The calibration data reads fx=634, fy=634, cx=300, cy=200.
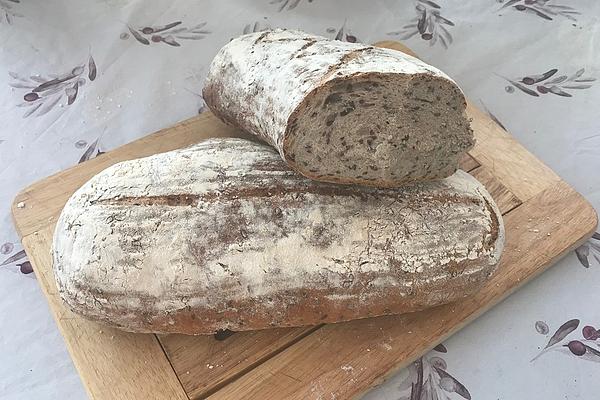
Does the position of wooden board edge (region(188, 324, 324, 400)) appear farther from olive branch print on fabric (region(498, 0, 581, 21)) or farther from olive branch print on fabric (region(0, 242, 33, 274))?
olive branch print on fabric (region(498, 0, 581, 21))

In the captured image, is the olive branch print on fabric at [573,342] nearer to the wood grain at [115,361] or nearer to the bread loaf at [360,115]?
the bread loaf at [360,115]

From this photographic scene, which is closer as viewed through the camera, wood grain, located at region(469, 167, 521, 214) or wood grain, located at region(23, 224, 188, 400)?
wood grain, located at region(23, 224, 188, 400)

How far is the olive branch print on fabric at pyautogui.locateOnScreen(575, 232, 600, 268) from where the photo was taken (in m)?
1.52

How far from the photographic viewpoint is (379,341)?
1323 mm

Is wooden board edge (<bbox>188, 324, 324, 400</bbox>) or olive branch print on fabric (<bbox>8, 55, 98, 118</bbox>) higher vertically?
olive branch print on fabric (<bbox>8, 55, 98, 118</bbox>)

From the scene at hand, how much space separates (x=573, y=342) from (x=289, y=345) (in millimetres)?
624

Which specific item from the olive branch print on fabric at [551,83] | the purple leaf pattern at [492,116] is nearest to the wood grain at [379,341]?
the purple leaf pattern at [492,116]

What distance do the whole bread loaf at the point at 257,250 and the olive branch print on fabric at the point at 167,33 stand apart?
0.89 m

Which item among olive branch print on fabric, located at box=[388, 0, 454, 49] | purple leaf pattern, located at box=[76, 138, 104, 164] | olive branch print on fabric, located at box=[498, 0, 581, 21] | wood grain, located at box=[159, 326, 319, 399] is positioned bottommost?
wood grain, located at box=[159, 326, 319, 399]

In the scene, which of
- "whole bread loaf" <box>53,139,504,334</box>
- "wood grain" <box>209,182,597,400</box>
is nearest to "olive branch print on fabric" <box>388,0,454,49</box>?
"wood grain" <box>209,182,597,400</box>

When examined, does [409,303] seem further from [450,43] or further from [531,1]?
[531,1]

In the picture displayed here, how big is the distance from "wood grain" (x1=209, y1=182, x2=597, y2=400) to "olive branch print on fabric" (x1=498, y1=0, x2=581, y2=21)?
0.95 m

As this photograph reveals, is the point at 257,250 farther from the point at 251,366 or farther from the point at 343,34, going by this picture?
the point at 343,34

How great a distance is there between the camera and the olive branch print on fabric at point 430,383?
1314 millimetres
